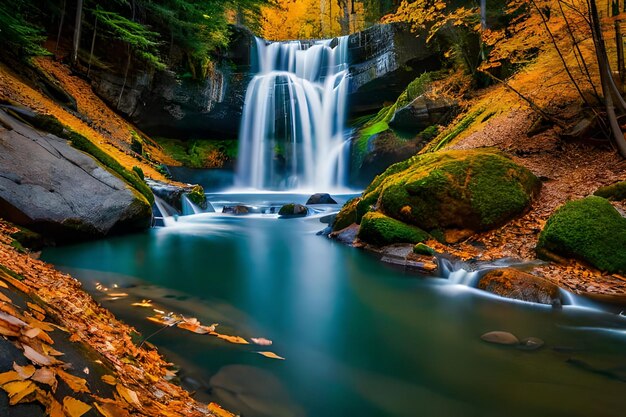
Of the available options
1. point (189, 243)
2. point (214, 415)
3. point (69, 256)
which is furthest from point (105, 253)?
point (214, 415)

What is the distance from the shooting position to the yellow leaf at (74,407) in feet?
3.95

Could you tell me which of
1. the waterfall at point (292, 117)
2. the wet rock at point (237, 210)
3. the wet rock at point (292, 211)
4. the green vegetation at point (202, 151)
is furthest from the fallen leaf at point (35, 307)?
the green vegetation at point (202, 151)

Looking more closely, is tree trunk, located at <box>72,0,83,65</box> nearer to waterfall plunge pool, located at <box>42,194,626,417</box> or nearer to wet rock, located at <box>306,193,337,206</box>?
wet rock, located at <box>306,193,337,206</box>

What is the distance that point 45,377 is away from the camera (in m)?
1.24

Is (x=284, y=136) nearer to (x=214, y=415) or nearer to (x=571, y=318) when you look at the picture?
(x=571, y=318)

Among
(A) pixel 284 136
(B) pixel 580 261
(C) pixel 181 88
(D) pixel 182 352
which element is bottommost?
(D) pixel 182 352

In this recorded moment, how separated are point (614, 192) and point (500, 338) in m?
4.11

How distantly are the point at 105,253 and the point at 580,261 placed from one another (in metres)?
7.51

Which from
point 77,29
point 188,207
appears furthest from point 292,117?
point 188,207

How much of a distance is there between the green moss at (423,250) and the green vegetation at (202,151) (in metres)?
16.6

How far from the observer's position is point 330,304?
4.81 m

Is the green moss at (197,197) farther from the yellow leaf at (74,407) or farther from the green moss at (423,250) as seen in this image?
the yellow leaf at (74,407)

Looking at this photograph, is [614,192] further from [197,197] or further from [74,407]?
[197,197]

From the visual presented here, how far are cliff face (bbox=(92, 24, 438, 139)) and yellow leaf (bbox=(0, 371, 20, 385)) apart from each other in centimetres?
1848
